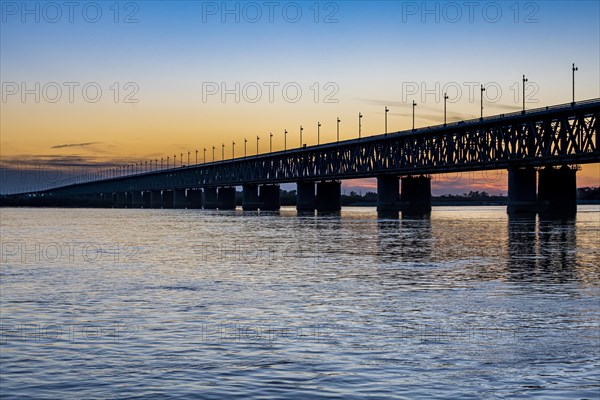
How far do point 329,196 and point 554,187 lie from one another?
249 ft

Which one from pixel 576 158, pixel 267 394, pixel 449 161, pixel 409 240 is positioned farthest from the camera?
pixel 449 161

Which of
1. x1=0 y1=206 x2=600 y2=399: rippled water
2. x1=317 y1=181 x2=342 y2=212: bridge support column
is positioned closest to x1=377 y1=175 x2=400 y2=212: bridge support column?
x1=317 y1=181 x2=342 y2=212: bridge support column

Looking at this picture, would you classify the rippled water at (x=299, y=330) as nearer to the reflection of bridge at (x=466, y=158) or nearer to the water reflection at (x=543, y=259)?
the water reflection at (x=543, y=259)

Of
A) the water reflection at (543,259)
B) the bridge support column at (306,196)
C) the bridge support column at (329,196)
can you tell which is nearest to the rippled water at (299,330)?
the water reflection at (543,259)

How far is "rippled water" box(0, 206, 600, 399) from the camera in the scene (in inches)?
483

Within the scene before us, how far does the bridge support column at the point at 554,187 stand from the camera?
395 feet

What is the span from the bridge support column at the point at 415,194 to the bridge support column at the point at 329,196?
30.9 meters

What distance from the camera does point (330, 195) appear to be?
190 meters

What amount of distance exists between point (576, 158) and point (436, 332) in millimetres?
99041

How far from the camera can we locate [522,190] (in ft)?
395

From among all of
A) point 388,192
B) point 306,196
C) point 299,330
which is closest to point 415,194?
point 388,192

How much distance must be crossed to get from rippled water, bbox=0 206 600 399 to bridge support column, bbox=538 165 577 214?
90374 millimetres

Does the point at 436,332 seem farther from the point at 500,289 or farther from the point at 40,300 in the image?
the point at 40,300

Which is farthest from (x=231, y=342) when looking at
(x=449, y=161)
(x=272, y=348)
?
(x=449, y=161)
